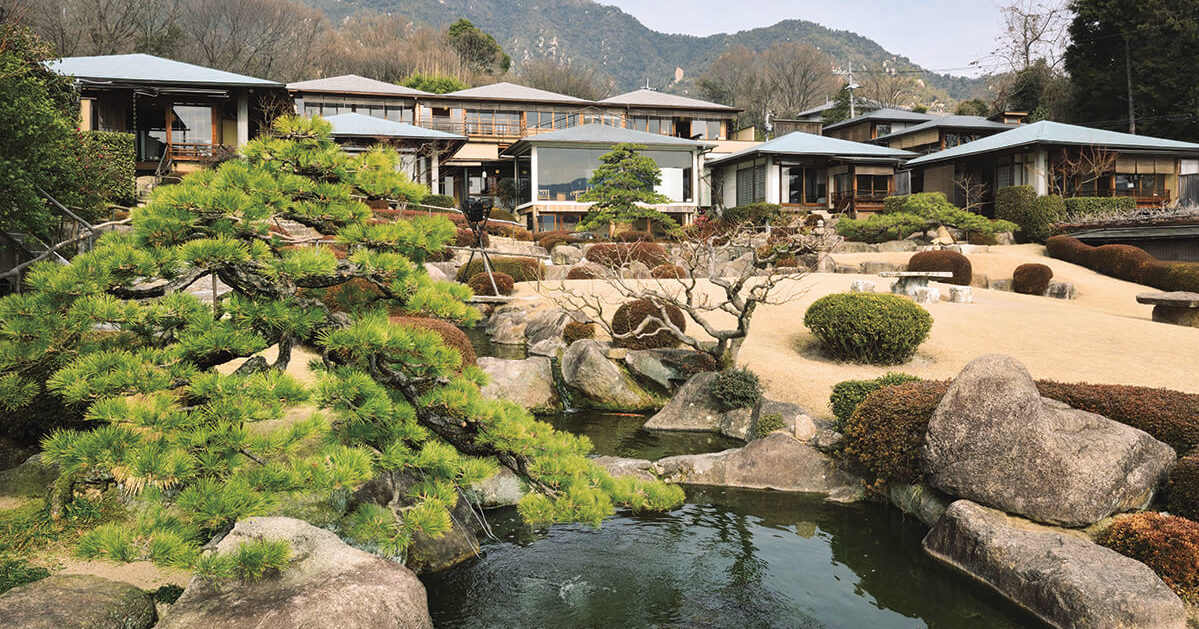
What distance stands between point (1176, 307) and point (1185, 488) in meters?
10.9

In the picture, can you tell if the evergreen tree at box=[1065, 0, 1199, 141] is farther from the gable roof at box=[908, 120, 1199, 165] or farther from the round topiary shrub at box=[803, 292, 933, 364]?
the round topiary shrub at box=[803, 292, 933, 364]

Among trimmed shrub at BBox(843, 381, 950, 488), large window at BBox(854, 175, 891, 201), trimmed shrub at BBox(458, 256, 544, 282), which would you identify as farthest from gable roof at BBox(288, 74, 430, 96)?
trimmed shrub at BBox(843, 381, 950, 488)

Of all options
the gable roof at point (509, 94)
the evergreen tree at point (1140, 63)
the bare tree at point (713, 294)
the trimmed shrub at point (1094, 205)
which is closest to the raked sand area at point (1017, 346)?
the bare tree at point (713, 294)

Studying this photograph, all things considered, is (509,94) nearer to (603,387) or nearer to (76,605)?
(603,387)

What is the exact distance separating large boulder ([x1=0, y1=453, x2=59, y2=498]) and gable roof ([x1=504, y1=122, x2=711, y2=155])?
3044cm

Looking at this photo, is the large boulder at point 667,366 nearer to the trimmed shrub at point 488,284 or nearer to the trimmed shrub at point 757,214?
the trimmed shrub at point 488,284

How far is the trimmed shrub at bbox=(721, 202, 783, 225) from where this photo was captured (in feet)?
113

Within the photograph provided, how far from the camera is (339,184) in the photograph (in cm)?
461

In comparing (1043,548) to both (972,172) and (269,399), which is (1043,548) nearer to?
(269,399)

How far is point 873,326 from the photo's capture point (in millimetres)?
11836

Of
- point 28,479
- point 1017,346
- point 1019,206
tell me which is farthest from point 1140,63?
point 28,479

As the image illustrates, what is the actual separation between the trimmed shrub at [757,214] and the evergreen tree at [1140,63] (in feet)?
76.5

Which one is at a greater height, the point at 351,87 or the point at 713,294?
the point at 351,87

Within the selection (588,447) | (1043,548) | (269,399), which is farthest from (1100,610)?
(269,399)
